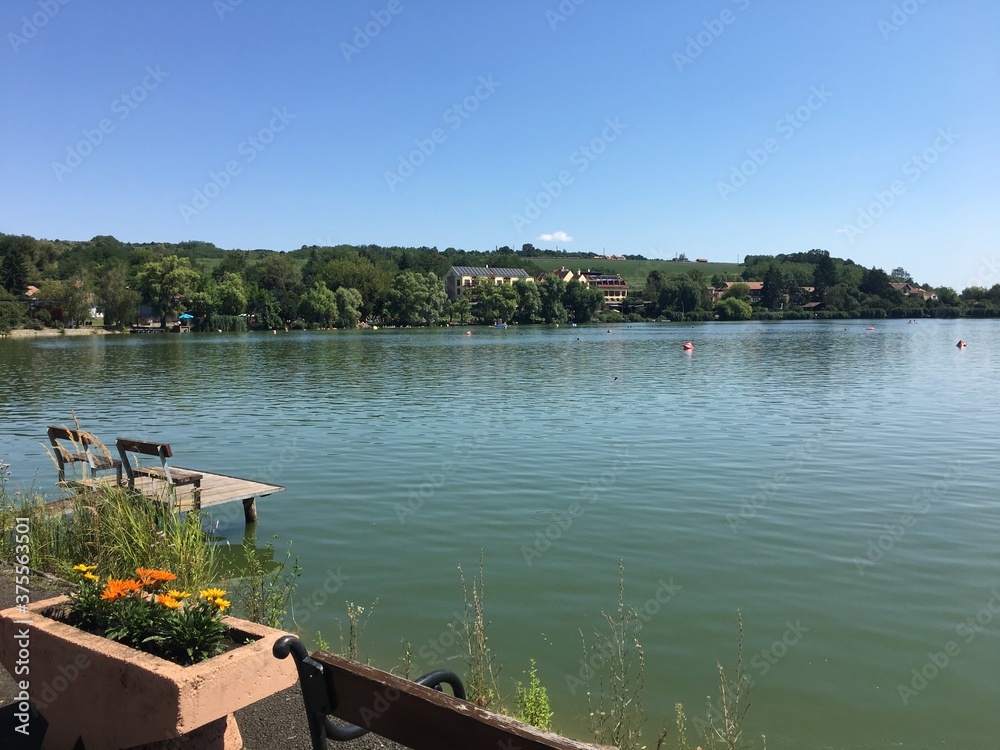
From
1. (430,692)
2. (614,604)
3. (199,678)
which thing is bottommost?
(614,604)

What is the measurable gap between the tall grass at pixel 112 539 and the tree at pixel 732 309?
16710 cm

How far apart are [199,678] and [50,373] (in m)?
40.3

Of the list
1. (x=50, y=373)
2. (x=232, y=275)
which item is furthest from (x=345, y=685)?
(x=232, y=275)

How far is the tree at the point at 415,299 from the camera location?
13075cm

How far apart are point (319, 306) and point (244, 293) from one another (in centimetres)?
1122

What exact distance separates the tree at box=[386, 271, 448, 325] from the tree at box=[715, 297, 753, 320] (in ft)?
214

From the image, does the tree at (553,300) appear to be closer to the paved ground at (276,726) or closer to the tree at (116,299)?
the tree at (116,299)

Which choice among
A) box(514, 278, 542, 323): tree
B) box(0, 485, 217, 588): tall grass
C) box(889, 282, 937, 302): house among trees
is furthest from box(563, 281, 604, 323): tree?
box(0, 485, 217, 588): tall grass

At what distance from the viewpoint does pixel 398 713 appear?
2.78 meters

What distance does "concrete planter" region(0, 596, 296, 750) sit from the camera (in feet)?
11.2

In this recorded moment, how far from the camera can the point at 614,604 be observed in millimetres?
8484

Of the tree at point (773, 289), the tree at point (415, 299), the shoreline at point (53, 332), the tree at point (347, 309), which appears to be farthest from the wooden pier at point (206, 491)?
the tree at point (773, 289)

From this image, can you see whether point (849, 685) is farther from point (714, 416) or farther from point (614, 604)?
point (714, 416)

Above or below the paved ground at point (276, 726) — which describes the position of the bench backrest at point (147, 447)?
above
